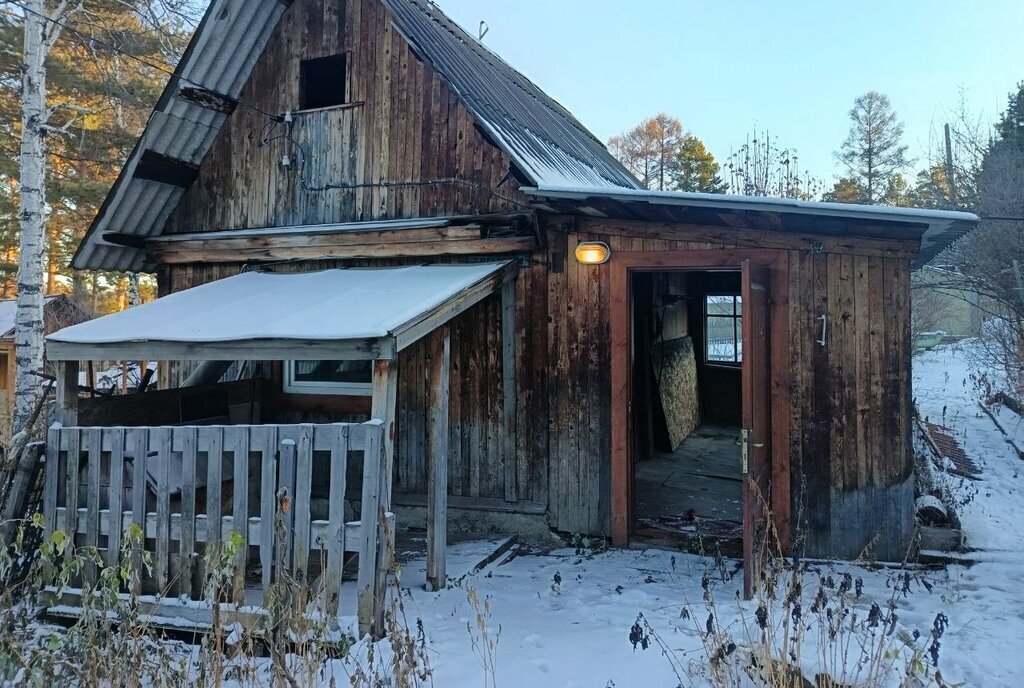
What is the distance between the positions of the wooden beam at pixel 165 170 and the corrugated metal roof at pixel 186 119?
0.13ft

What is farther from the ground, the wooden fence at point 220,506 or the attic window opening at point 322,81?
the attic window opening at point 322,81

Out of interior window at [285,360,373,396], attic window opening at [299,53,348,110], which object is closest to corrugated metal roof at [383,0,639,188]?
attic window opening at [299,53,348,110]

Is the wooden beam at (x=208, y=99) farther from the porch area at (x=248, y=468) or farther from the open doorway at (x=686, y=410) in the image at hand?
the open doorway at (x=686, y=410)

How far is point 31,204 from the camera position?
27.0ft

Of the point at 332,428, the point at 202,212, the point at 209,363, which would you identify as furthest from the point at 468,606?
the point at 202,212

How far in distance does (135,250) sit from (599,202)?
18.8ft

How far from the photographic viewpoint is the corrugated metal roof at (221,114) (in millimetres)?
6273

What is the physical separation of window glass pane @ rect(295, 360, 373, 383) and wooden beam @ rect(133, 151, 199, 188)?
2536mm

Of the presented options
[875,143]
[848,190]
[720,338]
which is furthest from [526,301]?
[875,143]

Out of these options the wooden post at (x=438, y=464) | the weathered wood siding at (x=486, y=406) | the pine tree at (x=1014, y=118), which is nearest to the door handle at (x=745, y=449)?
the weathered wood siding at (x=486, y=406)

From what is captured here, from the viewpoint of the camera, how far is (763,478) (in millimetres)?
4727

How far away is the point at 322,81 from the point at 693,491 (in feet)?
20.7

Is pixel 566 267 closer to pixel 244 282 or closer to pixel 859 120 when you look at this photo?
pixel 244 282

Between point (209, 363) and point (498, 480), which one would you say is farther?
point (209, 363)
